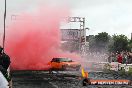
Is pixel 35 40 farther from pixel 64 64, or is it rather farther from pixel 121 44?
pixel 121 44

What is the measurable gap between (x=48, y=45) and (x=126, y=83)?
2176 centimetres

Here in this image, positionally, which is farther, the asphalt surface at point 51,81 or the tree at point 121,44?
the tree at point 121,44

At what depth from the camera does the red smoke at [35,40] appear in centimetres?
3616

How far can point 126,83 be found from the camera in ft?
55.3

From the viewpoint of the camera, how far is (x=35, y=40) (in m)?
38.1

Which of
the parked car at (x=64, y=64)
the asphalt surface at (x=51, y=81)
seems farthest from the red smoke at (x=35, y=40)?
the asphalt surface at (x=51, y=81)

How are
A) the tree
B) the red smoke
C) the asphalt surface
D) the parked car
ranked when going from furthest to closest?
the tree, the red smoke, the parked car, the asphalt surface

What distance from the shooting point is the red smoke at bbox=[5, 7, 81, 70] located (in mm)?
36156

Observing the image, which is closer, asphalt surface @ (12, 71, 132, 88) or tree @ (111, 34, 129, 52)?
asphalt surface @ (12, 71, 132, 88)

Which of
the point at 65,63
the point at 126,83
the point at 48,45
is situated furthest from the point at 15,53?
the point at 126,83

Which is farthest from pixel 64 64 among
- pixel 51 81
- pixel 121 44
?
pixel 121 44

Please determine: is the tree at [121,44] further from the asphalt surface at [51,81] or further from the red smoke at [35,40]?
the asphalt surface at [51,81]

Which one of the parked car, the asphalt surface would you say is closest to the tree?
the parked car

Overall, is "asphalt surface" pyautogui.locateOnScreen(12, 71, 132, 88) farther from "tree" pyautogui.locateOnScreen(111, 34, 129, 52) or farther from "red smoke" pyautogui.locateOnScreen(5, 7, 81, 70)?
"tree" pyautogui.locateOnScreen(111, 34, 129, 52)
